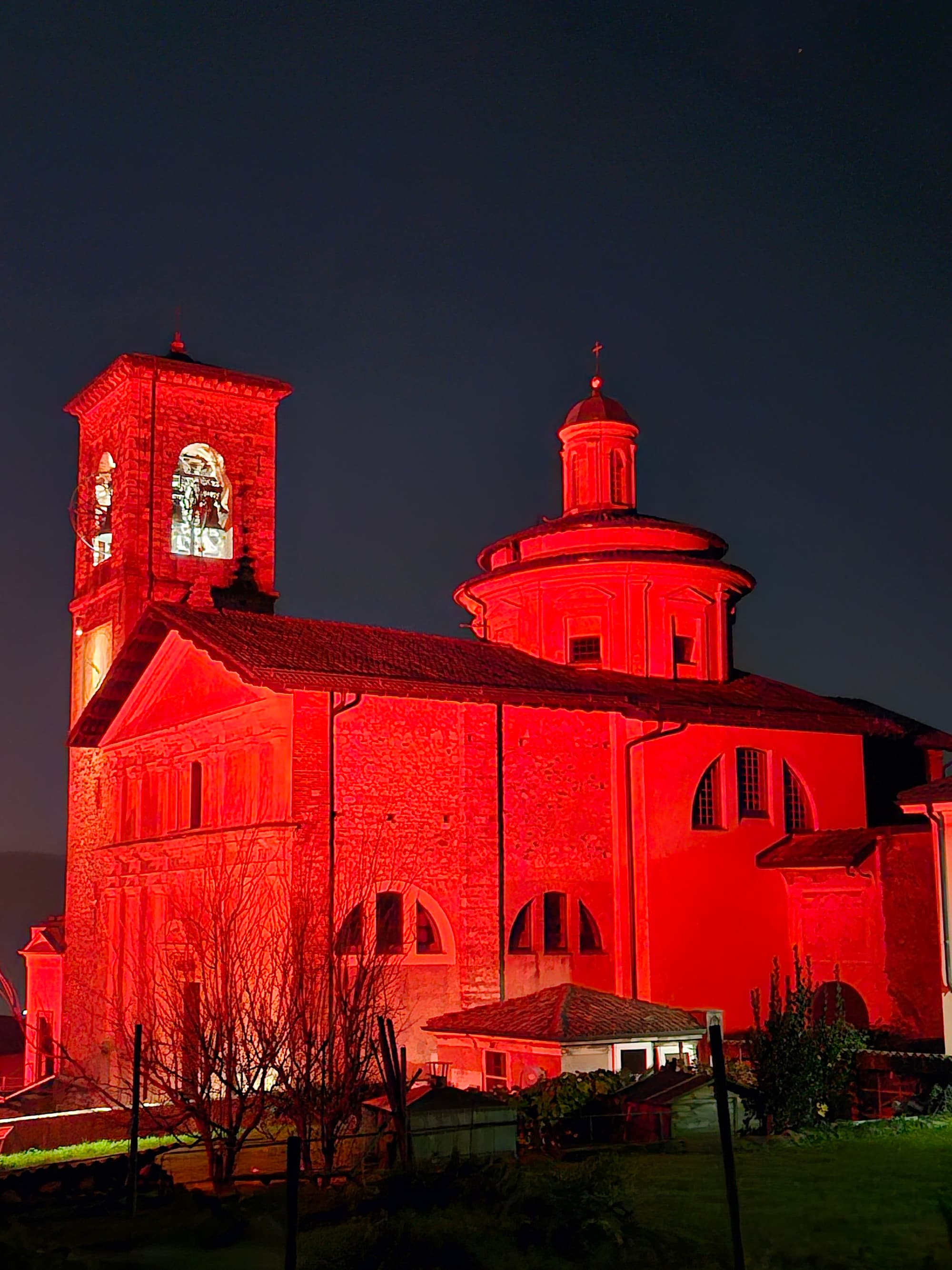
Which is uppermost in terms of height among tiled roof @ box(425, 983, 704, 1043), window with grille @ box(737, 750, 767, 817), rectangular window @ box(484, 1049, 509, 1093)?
window with grille @ box(737, 750, 767, 817)

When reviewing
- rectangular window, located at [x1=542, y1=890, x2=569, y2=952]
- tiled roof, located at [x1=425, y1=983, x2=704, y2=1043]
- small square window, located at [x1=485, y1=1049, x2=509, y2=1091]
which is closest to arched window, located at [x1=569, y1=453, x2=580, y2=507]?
rectangular window, located at [x1=542, y1=890, x2=569, y2=952]

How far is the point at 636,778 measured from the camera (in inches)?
1094

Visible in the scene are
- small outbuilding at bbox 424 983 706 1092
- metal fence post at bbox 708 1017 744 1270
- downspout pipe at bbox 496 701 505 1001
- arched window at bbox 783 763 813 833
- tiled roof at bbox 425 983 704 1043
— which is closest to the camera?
metal fence post at bbox 708 1017 744 1270

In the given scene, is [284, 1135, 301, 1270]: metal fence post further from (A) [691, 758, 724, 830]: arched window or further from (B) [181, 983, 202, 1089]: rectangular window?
(A) [691, 758, 724, 830]: arched window

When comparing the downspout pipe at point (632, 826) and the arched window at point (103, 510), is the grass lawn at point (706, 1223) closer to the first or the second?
the downspout pipe at point (632, 826)

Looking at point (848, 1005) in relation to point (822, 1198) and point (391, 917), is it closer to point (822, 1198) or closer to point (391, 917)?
point (391, 917)

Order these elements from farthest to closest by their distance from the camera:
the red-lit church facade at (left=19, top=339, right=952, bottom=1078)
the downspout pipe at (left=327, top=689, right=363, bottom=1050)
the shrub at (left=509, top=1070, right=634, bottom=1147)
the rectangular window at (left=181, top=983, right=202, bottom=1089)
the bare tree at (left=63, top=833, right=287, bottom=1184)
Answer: the red-lit church facade at (left=19, top=339, right=952, bottom=1078) → the downspout pipe at (left=327, top=689, right=363, bottom=1050) → the shrub at (left=509, top=1070, right=634, bottom=1147) → the rectangular window at (left=181, top=983, right=202, bottom=1089) → the bare tree at (left=63, top=833, right=287, bottom=1184)

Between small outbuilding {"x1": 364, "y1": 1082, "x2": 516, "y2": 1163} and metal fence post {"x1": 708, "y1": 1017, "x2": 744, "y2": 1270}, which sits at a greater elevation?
metal fence post {"x1": 708, "y1": 1017, "x2": 744, "y2": 1270}

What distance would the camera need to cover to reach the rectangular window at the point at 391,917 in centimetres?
2464

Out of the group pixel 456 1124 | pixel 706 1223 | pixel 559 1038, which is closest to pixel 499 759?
pixel 559 1038

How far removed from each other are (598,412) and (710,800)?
32.6 feet

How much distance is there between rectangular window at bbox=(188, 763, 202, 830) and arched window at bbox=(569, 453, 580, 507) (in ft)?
37.6

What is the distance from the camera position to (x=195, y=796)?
90.7 feet

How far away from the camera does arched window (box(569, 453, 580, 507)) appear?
34688 millimetres
